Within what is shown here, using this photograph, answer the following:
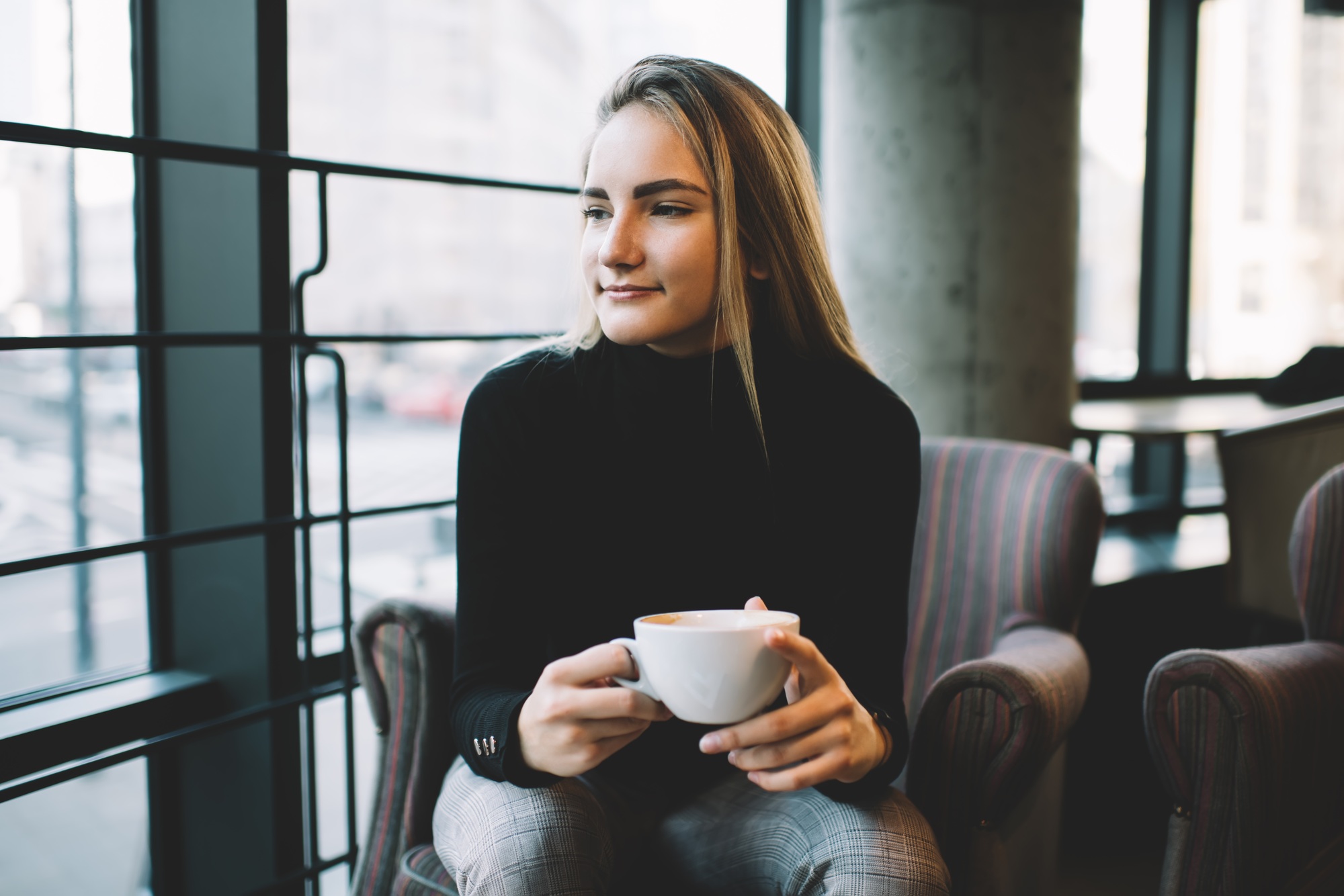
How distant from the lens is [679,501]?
123cm

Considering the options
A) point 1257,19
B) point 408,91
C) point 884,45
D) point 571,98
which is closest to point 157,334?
point 408,91

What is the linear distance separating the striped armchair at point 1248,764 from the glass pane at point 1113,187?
222 cm

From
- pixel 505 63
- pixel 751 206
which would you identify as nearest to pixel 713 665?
pixel 751 206

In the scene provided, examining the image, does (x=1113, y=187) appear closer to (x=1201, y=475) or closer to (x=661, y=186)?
(x=1201, y=475)

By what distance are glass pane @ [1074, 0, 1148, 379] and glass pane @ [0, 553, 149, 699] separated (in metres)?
2.94

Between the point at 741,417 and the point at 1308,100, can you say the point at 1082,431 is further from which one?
the point at 1308,100

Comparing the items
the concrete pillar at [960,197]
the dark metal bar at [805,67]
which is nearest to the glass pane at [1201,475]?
the concrete pillar at [960,197]

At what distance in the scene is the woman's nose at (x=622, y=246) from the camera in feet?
3.61

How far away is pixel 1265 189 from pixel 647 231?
11.5 feet

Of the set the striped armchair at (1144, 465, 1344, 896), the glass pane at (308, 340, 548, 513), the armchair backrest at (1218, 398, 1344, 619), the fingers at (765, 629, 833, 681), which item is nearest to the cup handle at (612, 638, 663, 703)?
the fingers at (765, 629, 833, 681)

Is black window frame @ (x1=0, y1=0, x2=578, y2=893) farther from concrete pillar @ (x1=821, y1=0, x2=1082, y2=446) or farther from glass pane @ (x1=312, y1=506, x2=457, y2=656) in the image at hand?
concrete pillar @ (x1=821, y1=0, x2=1082, y2=446)

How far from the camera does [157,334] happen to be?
130 centimetres

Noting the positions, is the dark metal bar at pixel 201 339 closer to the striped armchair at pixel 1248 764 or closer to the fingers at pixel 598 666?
the fingers at pixel 598 666

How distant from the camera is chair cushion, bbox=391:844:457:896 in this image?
1125 mm
